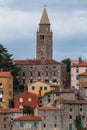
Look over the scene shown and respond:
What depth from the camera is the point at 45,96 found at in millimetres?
137625

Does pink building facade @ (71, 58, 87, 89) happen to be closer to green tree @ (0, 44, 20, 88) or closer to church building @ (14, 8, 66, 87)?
church building @ (14, 8, 66, 87)

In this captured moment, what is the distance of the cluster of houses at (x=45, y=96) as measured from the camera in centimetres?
13025

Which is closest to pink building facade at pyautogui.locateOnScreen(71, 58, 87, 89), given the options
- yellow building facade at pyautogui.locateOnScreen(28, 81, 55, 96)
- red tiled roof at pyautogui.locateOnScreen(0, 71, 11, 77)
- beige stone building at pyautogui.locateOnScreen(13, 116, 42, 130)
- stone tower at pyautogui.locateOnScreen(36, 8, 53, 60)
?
yellow building facade at pyautogui.locateOnScreen(28, 81, 55, 96)

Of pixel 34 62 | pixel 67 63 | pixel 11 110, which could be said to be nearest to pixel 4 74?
pixel 11 110

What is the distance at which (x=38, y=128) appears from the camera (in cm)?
12962

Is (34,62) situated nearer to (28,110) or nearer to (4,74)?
(4,74)

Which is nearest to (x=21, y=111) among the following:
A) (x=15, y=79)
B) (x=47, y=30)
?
(x=15, y=79)

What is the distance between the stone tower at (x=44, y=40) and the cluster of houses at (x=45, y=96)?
0.71ft

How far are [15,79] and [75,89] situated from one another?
44.6 feet

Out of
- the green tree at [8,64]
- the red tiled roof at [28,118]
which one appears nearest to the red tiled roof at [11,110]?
the red tiled roof at [28,118]

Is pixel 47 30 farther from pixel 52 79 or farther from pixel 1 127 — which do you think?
pixel 1 127

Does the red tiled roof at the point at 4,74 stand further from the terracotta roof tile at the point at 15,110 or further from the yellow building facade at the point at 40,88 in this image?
the terracotta roof tile at the point at 15,110

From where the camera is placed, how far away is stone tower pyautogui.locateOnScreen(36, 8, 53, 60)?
542 feet

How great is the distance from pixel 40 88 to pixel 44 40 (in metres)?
23.8
